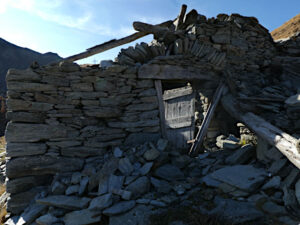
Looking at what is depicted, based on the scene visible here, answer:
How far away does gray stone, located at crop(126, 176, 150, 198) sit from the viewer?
10.3ft

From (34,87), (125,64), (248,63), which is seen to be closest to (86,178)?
(34,87)

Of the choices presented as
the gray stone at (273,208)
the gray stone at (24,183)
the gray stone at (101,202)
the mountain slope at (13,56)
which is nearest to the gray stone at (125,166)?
the gray stone at (101,202)

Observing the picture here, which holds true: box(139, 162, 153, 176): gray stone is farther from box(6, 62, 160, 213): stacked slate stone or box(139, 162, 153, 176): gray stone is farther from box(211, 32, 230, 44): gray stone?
box(211, 32, 230, 44): gray stone

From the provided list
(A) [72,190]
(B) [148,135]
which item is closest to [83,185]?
(A) [72,190]

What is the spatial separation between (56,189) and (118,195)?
3.86 ft

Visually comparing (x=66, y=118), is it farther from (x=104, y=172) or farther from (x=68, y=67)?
(x=104, y=172)

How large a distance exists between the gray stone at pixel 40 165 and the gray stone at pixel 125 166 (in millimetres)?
→ 862

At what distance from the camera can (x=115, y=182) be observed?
10.7ft

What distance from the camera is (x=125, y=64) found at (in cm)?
446

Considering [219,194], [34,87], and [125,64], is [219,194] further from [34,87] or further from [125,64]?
[34,87]

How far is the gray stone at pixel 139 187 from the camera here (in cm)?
313

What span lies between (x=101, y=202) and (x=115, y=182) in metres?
0.44

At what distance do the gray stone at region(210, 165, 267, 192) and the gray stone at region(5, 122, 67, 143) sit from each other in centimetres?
317

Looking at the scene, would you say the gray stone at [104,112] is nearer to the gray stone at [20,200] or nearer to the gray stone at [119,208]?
the gray stone at [20,200]
